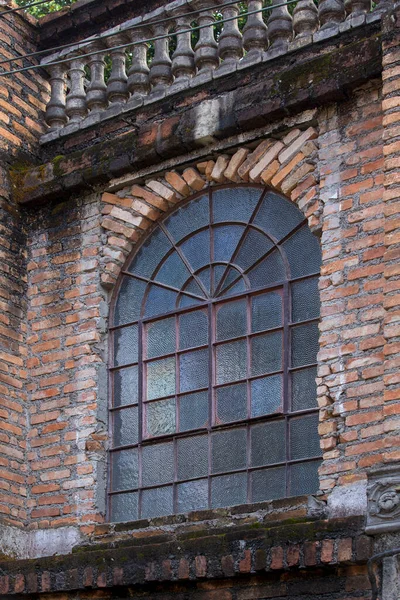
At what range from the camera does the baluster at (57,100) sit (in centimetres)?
1239

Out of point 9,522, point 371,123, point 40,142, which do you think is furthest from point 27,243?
point 371,123

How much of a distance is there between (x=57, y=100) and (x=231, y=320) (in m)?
3.00

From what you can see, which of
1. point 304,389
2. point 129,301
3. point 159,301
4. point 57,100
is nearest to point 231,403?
point 304,389

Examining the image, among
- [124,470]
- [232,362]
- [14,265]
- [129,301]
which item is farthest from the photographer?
[14,265]

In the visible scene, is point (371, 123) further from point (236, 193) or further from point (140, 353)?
point (140, 353)

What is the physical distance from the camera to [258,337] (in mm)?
10508

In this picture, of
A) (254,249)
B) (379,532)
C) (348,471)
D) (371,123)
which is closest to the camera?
(379,532)

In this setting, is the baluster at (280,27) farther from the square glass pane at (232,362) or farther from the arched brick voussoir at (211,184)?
the square glass pane at (232,362)

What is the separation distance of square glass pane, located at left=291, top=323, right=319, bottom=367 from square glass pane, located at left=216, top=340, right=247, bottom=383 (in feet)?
1.48

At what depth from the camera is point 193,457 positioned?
1058 cm

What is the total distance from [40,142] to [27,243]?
0.98 metres

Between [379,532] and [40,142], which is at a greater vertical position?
[40,142]

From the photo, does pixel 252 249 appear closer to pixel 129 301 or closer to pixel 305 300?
pixel 305 300

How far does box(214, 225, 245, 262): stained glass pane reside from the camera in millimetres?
10945
